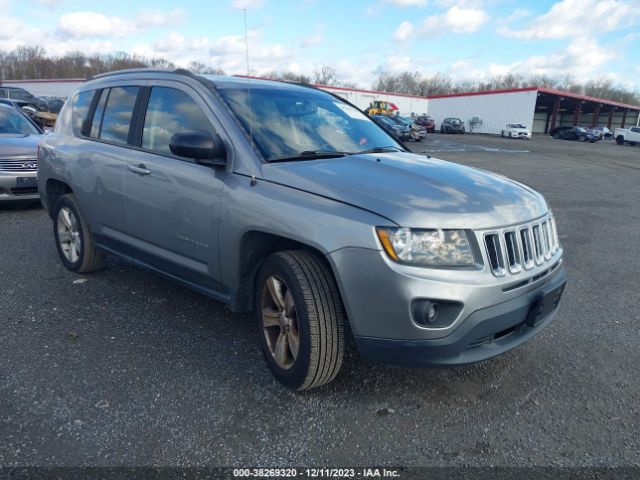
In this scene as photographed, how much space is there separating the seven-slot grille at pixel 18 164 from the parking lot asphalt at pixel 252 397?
3.70m

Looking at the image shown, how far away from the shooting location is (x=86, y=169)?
166 inches

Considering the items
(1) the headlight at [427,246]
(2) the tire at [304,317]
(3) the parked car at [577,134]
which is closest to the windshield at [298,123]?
(2) the tire at [304,317]

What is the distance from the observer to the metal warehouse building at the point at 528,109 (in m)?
50.8

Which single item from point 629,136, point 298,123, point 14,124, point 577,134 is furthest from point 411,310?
point 577,134

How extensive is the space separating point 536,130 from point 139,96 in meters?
68.9

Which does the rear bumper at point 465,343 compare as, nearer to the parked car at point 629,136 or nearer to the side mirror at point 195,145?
the side mirror at point 195,145

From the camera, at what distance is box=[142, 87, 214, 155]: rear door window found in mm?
3322

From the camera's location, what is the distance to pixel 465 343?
7.91 feet

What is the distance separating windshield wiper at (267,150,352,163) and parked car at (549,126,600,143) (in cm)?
4750

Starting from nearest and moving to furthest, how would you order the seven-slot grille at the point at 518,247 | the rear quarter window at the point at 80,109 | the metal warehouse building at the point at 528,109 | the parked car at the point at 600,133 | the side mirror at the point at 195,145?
the seven-slot grille at the point at 518,247
the side mirror at the point at 195,145
the rear quarter window at the point at 80,109
the parked car at the point at 600,133
the metal warehouse building at the point at 528,109

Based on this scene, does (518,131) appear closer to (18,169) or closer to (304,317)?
(18,169)

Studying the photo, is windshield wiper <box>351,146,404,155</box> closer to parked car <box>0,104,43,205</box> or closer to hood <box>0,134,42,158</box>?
parked car <box>0,104,43,205</box>

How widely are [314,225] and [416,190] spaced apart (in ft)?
1.93

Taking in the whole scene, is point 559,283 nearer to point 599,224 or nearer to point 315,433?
point 315,433
